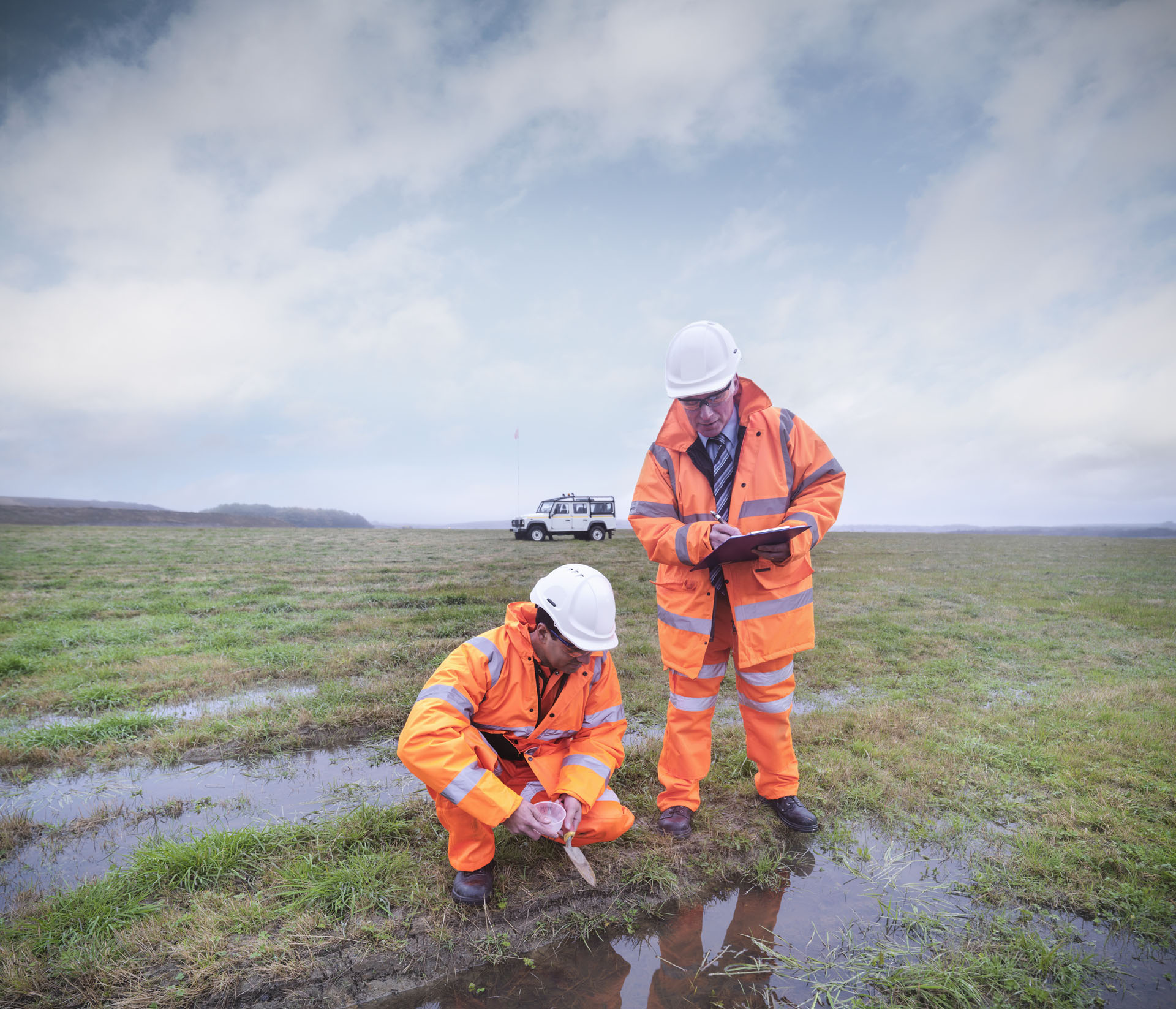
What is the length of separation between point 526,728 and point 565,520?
2100cm

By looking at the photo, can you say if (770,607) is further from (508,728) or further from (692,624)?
(508,728)

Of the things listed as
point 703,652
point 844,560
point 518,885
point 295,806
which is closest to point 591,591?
point 703,652

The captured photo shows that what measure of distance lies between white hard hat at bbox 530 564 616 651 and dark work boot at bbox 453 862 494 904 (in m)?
1.11

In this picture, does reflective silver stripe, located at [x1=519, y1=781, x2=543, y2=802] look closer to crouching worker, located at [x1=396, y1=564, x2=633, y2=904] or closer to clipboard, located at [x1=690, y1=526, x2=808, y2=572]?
crouching worker, located at [x1=396, y1=564, x2=633, y2=904]

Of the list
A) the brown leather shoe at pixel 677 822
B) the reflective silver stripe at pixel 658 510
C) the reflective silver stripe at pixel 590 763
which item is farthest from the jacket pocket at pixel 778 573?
the brown leather shoe at pixel 677 822

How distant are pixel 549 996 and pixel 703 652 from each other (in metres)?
1.58

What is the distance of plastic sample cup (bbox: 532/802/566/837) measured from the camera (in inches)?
99.7

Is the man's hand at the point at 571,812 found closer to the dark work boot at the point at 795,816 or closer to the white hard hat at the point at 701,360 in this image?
the dark work boot at the point at 795,816

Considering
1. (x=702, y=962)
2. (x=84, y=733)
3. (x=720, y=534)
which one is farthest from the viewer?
(x=84, y=733)

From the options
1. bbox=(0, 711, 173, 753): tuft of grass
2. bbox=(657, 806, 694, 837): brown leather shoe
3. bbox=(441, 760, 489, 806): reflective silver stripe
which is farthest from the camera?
bbox=(0, 711, 173, 753): tuft of grass

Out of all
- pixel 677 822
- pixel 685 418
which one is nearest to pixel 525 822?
pixel 677 822

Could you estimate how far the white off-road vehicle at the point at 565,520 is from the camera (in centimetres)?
2380

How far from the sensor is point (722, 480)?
329 cm

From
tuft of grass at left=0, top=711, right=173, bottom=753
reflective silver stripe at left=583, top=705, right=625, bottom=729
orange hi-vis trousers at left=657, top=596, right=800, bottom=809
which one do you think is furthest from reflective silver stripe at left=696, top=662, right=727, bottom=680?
tuft of grass at left=0, top=711, right=173, bottom=753
